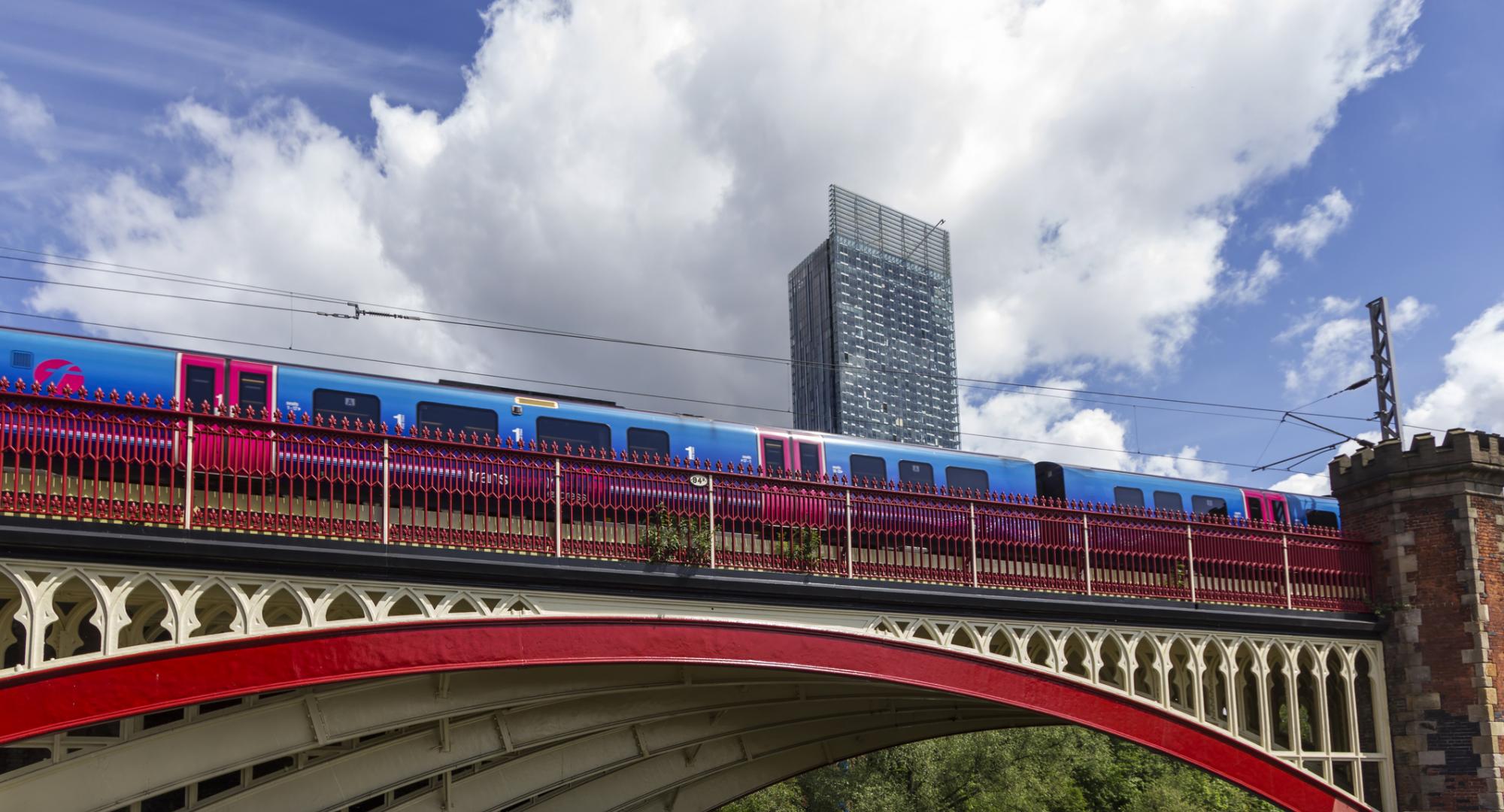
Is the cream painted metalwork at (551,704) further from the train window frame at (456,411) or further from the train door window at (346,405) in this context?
the train window frame at (456,411)

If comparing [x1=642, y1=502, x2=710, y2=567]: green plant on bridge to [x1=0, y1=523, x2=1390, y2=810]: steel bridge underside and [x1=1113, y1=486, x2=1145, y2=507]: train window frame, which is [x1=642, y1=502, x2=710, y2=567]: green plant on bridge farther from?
[x1=1113, y1=486, x2=1145, y2=507]: train window frame

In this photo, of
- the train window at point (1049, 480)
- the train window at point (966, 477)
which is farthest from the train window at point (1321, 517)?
the train window at point (966, 477)

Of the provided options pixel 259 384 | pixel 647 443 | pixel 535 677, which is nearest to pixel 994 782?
pixel 647 443

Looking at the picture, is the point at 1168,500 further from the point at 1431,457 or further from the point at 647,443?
the point at 647,443

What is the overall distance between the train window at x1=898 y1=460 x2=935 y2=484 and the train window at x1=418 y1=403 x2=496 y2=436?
7.77 m

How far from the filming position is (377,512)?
11320mm

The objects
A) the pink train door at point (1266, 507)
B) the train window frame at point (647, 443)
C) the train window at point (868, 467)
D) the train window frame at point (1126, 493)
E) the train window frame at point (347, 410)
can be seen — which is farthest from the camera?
the pink train door at point (1266, 507)

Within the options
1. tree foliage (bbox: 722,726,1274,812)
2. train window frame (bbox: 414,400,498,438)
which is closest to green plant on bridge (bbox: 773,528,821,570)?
train window frame (bbox: 414,400,498,438)

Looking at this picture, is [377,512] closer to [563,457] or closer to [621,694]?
[563,457]

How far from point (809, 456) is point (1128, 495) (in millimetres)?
8337

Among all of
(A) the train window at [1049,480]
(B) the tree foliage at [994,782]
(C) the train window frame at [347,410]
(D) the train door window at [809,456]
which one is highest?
(C) the train window frame at [347,410]

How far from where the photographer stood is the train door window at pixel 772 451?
795 inches

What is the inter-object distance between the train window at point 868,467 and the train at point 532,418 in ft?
0.07

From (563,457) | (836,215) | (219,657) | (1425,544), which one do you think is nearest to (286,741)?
(219,657)
